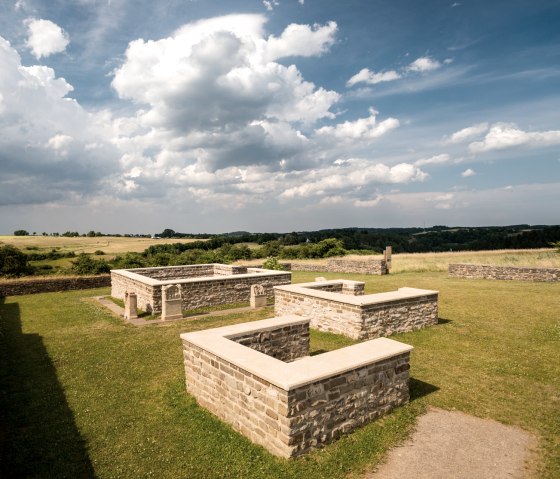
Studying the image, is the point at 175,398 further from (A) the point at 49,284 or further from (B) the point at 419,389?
(A) the point at 49,284

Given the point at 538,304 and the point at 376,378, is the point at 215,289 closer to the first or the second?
the point at 376,378

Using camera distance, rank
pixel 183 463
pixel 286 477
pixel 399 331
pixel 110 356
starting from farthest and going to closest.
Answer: pixel 399 331 → pixel 110 356 → pixel 183 463 → pixel 286 477

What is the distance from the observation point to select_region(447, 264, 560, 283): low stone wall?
69.2 feet

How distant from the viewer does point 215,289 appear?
15344mm

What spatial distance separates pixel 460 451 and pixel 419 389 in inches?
77.0

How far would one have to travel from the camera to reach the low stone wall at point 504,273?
2109 cm

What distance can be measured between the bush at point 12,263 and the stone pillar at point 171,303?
734 inches

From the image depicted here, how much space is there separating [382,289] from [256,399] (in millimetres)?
15170

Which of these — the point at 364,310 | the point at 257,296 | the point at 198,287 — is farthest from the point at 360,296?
the point at 198,287

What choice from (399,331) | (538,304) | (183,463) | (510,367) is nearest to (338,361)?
(183,463)

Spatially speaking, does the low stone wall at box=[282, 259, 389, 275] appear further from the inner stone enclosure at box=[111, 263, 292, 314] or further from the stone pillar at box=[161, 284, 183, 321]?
the stone pillar at box=[161, 284, 183, 321]

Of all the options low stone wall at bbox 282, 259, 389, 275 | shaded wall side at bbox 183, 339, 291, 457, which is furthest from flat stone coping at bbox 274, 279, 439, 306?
low stone wall at bbox 282, 259, 389, 275

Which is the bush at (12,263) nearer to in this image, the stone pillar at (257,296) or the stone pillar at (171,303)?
the stone pillar at (171,303)

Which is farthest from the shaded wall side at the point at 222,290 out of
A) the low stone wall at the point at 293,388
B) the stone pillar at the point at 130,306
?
the low stone wall at the point at 293,388
